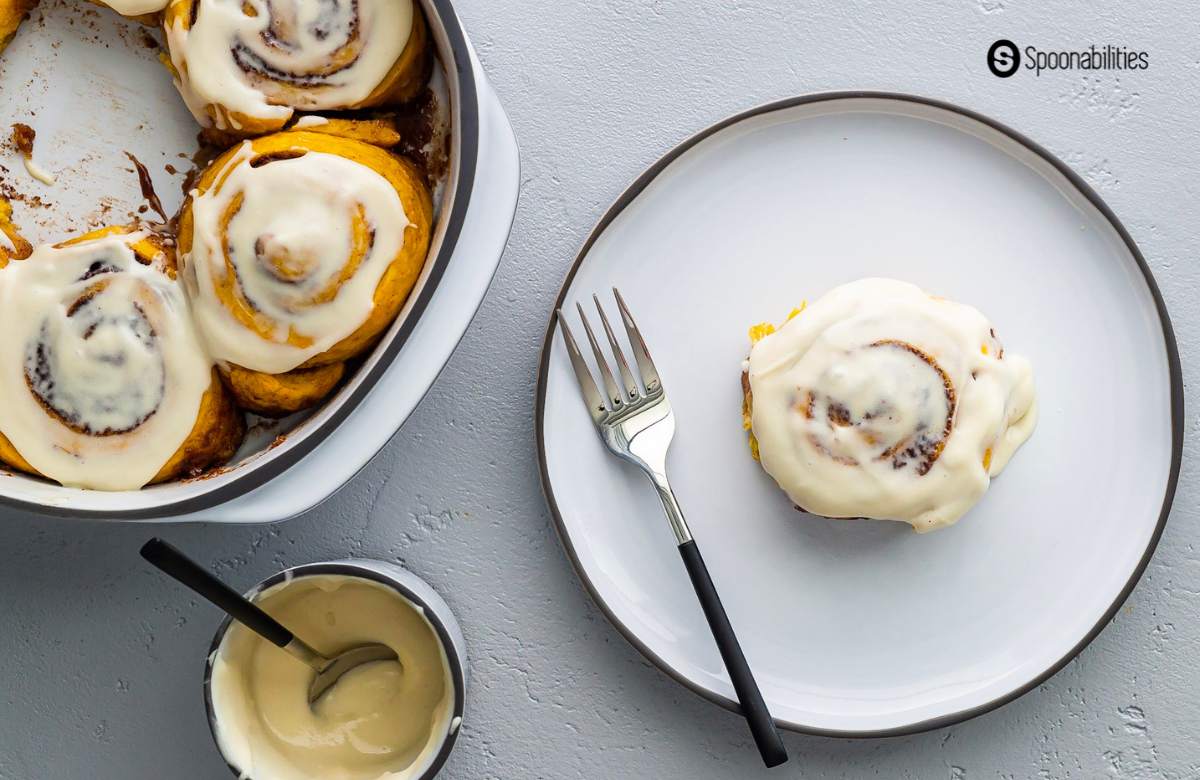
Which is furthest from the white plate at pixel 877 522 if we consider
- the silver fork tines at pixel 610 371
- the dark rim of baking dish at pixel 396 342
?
the dark rim of baking dish at pixel 396 342

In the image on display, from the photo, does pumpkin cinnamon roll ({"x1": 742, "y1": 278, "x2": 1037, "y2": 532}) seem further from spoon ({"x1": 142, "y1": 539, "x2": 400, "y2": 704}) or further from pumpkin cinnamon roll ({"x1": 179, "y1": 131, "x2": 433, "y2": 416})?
spoon ({"x1": 142, "y1": 539, "x2": 400, "y2": 704})

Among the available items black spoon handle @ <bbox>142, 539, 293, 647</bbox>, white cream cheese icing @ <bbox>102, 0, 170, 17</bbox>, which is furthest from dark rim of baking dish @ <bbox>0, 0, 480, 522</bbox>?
white cream cheese icing @ <bbox>102, 0, 170, 17</bbox>

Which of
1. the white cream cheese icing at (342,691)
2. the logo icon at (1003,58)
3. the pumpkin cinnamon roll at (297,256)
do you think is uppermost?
the logo icon at (1003,58)

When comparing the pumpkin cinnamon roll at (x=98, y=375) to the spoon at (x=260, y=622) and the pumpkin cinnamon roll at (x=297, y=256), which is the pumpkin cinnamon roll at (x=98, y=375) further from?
the spoon at (x=260, y=622)

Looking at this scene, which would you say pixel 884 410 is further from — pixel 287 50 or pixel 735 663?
pixel 287 50

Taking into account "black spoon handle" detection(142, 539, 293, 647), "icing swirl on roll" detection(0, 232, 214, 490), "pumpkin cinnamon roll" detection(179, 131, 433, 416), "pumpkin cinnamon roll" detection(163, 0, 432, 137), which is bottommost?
"black spoon handle" detection(142, 539, 293, 647)

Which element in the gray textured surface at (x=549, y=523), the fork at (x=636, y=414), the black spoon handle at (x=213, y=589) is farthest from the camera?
the gray textured surface at (x=549, y=523)

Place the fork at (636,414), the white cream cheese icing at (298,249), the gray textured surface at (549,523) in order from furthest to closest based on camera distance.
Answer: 1. the gray textured surface at (549,523)
2. the fork at (636,414)
3. the white cream cheese icing at (298,249)
